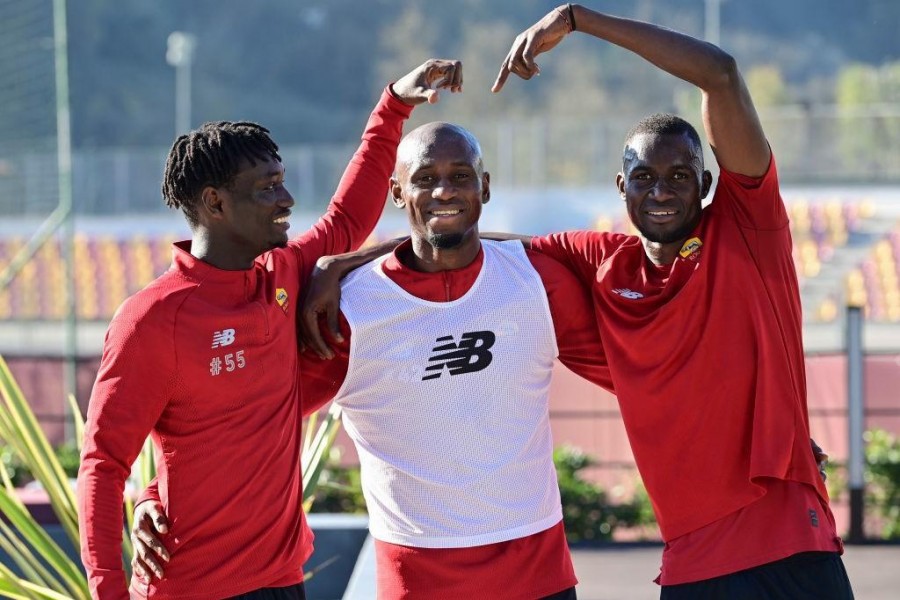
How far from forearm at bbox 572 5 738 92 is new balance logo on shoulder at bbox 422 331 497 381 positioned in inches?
28.3

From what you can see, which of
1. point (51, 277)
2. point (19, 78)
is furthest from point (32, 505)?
point (51, 277)

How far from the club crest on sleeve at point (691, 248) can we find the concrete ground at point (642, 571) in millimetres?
3804

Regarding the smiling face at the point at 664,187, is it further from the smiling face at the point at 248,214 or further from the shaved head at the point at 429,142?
the smiling face at the point at 248,214

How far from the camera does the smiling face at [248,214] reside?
2.84 metres

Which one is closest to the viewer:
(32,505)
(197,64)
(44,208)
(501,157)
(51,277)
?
(32,505)

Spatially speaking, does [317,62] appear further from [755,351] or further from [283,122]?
[755,351]

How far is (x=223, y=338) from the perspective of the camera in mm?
2734

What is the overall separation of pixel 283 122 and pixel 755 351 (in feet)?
156

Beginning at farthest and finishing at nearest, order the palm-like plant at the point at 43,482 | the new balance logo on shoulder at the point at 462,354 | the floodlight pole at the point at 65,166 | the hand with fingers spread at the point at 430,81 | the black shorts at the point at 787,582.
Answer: the floodlight pole at the point at 65,166
the palm-like plant at the point at 43,482
the hand with fingers spread at the point at 430,81
the new balance logo on shoulder at the point at 462,354
the black shorts at the point at 787,582

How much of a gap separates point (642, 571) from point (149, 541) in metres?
4.65

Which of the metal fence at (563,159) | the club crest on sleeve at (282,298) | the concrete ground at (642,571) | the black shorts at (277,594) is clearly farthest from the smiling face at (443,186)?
the metal fence at (563,159)

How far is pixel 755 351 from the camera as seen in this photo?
2.77 metres

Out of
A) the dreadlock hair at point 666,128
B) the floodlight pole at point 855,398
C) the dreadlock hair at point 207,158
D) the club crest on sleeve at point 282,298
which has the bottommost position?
the floodlight pole at point 855,398

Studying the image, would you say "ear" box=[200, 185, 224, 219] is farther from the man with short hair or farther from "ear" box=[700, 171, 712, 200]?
"ear" box=[700, 171, 712, 200]
